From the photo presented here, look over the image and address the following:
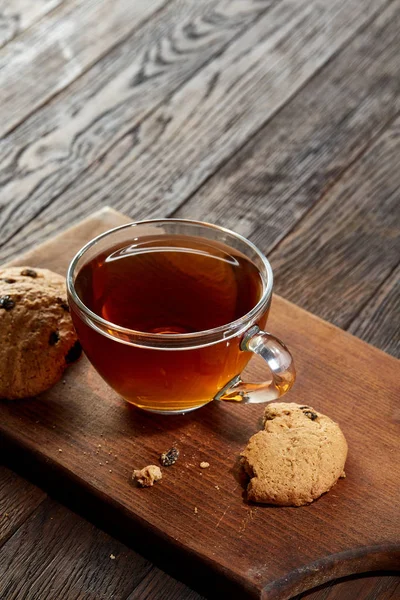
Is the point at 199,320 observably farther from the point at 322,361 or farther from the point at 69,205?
the point at 69,205

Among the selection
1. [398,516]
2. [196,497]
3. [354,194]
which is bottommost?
[354,194]

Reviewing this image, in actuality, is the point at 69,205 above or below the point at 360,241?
above

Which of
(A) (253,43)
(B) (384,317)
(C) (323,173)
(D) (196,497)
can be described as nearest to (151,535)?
(D) (196,497)

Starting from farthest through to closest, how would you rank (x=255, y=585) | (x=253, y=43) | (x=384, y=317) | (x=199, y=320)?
(x=253, y=43) < (x=384, y=317) < (x=199, y=320) < (x=255, y=585)

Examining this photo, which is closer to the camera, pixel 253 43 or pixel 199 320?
pixel 199 320

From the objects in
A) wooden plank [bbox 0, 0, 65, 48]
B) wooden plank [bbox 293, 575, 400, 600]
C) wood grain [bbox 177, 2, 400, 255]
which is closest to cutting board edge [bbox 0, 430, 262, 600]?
wooden plank [bbox 293, 575, 400, 600]

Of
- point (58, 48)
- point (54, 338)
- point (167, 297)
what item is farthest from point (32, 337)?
point (58, 48)

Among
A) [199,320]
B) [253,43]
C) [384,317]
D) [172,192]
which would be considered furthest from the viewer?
[253,43]
